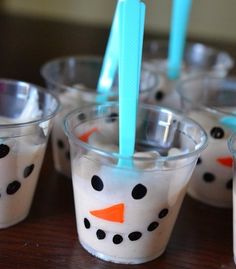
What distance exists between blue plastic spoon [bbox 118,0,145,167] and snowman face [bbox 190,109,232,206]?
17 centimetres

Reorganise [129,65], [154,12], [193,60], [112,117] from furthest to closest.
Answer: [154,12] < [193,60] < [112,117] < [129,65]

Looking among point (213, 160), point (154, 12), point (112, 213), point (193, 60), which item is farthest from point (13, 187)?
point (154, 12)

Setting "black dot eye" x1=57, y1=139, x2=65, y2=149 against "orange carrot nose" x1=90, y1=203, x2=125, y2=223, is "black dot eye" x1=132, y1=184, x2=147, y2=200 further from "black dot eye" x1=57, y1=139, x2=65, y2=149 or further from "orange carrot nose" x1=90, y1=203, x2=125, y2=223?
"black dot eye" x1=57, y1=139, x2=65, y2=149

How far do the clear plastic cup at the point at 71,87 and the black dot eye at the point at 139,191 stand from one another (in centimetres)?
21

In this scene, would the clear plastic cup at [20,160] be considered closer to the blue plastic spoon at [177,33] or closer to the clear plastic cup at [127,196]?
the clear plastic cup at [127,196]

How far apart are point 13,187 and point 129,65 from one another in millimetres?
189

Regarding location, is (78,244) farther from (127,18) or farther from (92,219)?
(127,18)

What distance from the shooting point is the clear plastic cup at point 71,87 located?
715 mm

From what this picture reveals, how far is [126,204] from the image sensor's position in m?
0.54

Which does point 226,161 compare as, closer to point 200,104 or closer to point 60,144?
point 200,104

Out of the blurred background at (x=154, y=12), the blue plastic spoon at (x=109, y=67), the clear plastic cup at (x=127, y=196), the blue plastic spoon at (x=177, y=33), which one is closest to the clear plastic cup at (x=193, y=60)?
the blue plastic spoon at (x=177, y=33)

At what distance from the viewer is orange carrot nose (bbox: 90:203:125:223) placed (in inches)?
21.3

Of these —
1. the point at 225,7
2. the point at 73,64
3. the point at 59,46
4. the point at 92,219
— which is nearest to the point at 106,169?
the point at 92,219

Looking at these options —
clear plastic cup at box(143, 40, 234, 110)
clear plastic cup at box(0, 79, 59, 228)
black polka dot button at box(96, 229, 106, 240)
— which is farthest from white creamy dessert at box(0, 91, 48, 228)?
clear plastic cup at box(143, 40, 234, 110)
